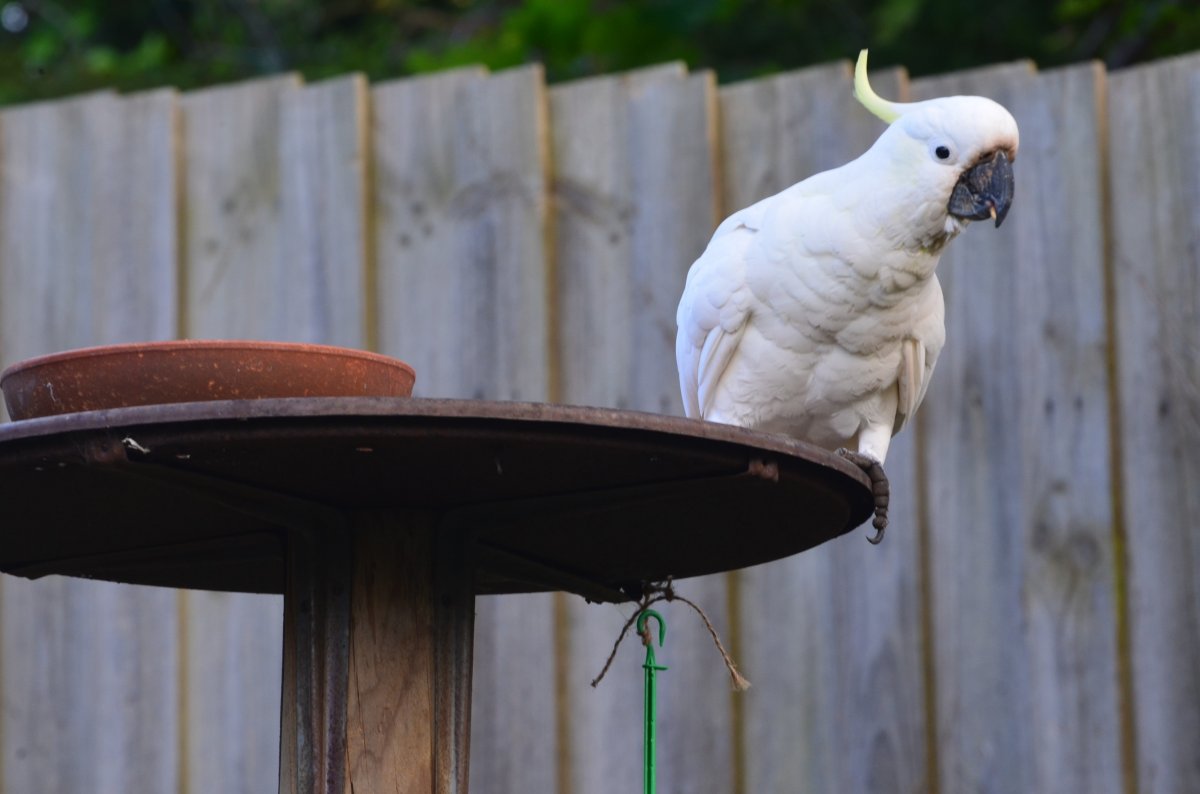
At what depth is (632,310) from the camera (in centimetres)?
284

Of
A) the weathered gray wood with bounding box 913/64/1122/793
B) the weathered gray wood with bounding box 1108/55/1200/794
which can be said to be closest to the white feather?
the weathered gray wood with bounding box 913/64/1122/793

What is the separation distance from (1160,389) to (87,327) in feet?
6.26

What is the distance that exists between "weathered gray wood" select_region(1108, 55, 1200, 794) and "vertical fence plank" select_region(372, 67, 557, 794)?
3.15 feet

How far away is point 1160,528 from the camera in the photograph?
254 centimetres

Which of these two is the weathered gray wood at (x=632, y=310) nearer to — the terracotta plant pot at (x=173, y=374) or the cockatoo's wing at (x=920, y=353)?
the cockatoo's wing at (x=920, y=353)

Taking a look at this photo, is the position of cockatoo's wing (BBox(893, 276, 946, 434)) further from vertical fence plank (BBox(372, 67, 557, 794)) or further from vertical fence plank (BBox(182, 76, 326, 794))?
vertical fence plank (BBox(182, 76, 326, 794))

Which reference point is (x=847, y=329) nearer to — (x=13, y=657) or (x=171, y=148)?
(x=171, y=148)

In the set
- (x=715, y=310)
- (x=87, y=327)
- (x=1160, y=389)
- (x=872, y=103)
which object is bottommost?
(x=1160, y=389)

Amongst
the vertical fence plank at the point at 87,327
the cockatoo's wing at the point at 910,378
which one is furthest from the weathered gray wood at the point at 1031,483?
the vertical fence plank at the point at 87,327

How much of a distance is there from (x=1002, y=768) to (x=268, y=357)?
1466mm

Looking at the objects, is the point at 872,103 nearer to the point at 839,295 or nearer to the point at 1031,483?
the point at 839,295

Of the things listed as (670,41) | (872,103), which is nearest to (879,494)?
(872,103)

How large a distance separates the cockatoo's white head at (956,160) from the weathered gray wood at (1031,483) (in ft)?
1.40

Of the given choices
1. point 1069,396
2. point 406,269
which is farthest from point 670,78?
point 1069,396
